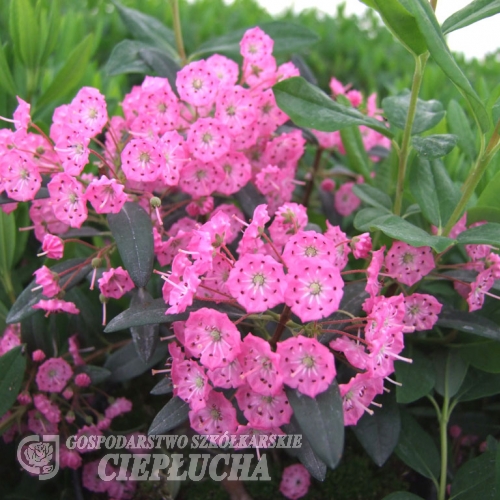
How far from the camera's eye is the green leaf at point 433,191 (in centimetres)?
116

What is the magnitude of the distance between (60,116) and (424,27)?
0.74m

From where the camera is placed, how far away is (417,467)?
3.90 feet

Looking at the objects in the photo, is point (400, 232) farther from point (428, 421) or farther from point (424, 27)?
point (428, 421)

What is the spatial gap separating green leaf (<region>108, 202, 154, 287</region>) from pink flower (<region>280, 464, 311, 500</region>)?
0.57 meters

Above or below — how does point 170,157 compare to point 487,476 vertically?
above

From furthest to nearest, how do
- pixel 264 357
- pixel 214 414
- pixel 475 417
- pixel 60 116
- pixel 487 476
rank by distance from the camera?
1. pixel 475 417
2. pixel 60 116
3. pixel 487 476
4. pixel 214 414
5. pixel 264 357

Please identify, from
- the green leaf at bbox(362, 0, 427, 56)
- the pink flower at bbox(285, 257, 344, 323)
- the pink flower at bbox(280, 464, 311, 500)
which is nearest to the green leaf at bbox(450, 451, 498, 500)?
the pink flower at bbox(280, 464, 311, 500)

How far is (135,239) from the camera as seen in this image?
1062 millimetres

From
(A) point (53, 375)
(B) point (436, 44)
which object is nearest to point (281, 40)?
(B) point (436, 44)

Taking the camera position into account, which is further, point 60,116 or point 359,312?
point 60,116

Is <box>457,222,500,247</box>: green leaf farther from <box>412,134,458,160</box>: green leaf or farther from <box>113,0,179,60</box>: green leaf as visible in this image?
<box>113,0,179,60</box>: green leaf

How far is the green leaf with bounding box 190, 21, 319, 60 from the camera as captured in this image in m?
1.61

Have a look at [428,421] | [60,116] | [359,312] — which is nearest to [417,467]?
[428,421]

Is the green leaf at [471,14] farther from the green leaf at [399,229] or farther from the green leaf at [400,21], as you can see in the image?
the green leaf at [399,229]
